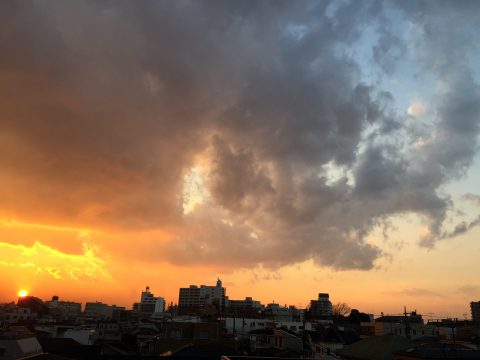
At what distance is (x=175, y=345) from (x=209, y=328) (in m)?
5.70

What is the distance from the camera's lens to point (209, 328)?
185 ft

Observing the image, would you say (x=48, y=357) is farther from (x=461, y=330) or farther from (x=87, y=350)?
(x=461, y=330)

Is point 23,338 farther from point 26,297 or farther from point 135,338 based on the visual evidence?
point 26,297

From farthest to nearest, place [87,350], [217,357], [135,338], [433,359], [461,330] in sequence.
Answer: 1. [461,330]
2. [135,338]
3. [87,350]
4. [217,357]
5. [433,359]

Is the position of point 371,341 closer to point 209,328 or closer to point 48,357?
point 209,328

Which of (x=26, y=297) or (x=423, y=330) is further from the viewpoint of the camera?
(x=26, y=297)

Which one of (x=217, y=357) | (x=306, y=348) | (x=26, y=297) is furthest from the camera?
(x=26, y=297)

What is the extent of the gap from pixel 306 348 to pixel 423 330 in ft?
132

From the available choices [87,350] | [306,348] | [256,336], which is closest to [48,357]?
[87,350]

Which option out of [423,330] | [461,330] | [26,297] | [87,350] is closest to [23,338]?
[87,350]

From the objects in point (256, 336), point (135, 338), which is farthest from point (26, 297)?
point (256, 336)

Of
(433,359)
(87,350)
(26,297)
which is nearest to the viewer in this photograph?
(433,359)

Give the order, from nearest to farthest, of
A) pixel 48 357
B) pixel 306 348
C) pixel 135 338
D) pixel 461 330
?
1. pixel 48 357
2. pixel 306 348
3. pixel 135 338
4. pixel 461 330

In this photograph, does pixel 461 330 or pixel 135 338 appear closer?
pixel 135 338
